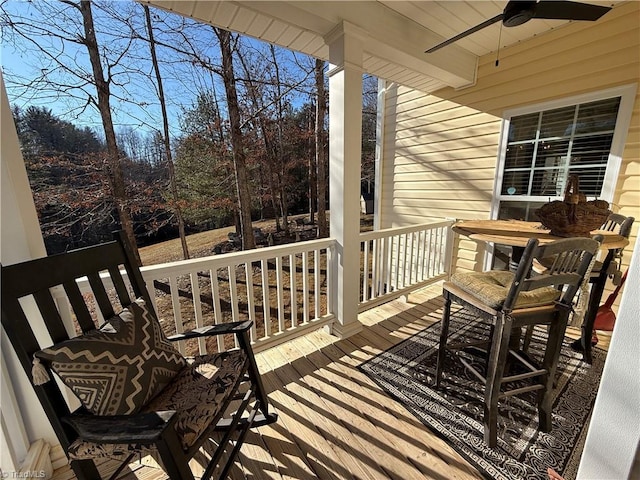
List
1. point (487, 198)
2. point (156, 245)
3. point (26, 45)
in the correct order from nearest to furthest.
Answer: point (487, 198)
point (26, 45)
point (156, 245)

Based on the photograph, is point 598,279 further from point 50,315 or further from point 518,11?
point 50,315

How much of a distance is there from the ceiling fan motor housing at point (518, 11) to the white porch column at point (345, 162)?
3.26 ft

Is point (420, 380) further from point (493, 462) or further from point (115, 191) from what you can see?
point (115, 191)

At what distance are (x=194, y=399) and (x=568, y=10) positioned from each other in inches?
116

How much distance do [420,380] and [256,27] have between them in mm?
2932

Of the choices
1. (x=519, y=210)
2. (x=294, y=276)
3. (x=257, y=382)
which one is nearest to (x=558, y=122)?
(x=519, y=210)

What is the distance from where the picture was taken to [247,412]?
1698mm

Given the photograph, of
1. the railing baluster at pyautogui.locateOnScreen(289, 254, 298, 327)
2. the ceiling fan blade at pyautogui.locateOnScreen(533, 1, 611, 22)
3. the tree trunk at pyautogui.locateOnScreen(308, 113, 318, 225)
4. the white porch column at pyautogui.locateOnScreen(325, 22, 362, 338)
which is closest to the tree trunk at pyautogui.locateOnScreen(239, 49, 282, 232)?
the tree trunk at pyautogui.locateOnScreen(308, 113, 318, 225)

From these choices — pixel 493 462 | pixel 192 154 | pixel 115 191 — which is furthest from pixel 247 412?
pixel 192 154

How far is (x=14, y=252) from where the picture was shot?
1.22 metres

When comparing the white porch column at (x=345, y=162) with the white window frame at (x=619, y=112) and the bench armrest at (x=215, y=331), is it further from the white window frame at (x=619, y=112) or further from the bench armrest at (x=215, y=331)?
the white window frame at (x=619, y=112)

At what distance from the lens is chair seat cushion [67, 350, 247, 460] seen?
97cm

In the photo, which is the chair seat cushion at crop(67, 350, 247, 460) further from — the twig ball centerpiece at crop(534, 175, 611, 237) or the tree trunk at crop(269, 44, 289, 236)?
the tree trunk at crop(269, 44, 289, 236)

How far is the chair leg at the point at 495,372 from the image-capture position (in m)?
1.33
